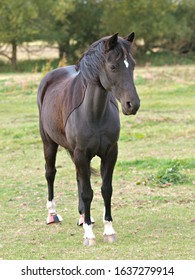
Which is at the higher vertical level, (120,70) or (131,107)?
(120,70)

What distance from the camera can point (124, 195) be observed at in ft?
27.6

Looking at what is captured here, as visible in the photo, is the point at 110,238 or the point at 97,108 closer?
the point at 97,108

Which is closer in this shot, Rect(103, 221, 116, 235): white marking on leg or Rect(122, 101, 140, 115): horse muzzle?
Rect(122, 101, 140, 115): horse muzzle

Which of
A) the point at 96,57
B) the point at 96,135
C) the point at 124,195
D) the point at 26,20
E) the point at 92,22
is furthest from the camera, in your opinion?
the point at 92,22

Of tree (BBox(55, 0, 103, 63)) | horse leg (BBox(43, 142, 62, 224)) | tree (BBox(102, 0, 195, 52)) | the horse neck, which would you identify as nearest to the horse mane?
the horse neck

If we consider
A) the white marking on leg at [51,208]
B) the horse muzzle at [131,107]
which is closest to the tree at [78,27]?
the white marking on leg at [51,208]

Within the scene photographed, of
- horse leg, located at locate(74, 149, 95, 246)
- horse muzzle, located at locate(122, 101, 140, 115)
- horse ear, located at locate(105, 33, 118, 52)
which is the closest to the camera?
horse muzzle, located at locate(122, 101, 140, 115)

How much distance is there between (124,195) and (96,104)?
8.26 ft

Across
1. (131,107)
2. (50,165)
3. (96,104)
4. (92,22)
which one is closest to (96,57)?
(96,104)

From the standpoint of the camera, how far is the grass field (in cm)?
614

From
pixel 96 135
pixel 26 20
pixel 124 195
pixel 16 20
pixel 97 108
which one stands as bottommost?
pixel 26 20

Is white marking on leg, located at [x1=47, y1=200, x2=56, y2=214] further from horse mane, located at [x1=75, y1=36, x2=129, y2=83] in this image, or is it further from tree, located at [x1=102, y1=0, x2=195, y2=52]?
tree, located at [x1=102, y1=0, x2=195, y2=52]

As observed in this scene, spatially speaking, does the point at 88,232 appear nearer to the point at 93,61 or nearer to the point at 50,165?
the point at 50,165

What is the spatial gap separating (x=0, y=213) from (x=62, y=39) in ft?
94.2
